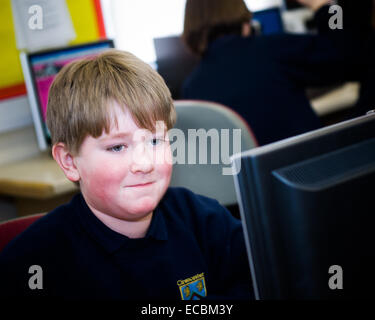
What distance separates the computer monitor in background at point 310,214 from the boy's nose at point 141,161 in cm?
24

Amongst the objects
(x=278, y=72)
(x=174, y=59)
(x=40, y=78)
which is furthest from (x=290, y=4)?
(x=40, y=78)

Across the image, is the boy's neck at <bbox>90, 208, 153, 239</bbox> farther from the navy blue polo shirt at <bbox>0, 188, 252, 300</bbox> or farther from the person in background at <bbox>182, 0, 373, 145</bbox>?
the person in background at <bbox>182, 0, 373, 145</bbox>

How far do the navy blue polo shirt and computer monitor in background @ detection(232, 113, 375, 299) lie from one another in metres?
0.31

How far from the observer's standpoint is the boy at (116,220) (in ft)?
2.19

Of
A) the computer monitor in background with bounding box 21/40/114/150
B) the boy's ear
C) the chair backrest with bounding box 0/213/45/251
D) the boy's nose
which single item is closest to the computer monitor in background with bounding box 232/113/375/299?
the boy's nose

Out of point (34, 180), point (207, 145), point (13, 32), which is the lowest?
point (34, 180)

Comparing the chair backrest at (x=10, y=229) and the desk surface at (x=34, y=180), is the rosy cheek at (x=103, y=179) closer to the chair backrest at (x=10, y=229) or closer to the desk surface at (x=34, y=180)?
the chair backrest at (x=10, y=229)

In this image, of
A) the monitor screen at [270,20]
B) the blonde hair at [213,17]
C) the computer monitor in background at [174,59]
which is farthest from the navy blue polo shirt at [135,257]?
the monitor screen at [270,20]

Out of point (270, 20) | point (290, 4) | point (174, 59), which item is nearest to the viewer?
point (174, 59)

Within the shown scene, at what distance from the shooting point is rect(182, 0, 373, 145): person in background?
153 centimetres

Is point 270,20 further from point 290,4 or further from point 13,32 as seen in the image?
point 13,32

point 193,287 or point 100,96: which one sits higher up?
point 100,96

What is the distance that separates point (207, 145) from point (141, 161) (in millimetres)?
594

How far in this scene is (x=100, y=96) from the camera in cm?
67
